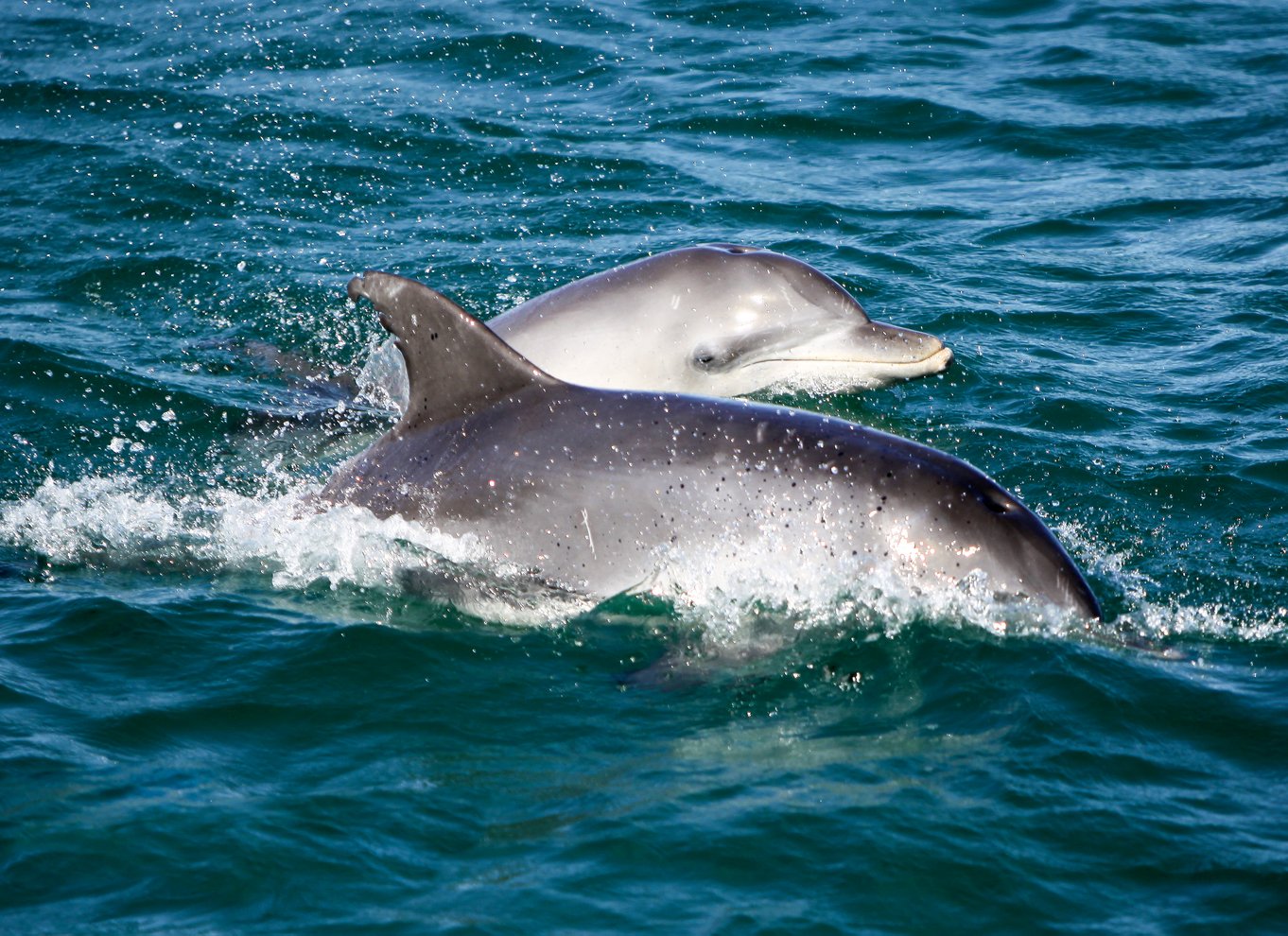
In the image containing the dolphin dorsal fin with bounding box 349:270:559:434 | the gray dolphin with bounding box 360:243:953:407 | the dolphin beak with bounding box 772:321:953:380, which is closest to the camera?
the dolphin dorsal fin with bounding box 349:270:559:434

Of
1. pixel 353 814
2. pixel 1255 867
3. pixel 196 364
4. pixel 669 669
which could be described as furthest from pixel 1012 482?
pixel 196 364

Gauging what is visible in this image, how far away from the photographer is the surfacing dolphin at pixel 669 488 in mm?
7105

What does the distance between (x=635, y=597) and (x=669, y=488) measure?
561mm

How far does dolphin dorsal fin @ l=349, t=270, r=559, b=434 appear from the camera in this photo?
7340 mm

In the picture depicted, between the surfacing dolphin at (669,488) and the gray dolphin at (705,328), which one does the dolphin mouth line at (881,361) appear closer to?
the gray dolphin at (705,328)

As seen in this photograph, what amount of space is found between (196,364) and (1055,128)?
1098cm

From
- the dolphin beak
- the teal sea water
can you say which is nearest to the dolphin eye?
the dolphin beak

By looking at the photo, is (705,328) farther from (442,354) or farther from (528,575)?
(528,575)

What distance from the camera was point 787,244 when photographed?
14984mm

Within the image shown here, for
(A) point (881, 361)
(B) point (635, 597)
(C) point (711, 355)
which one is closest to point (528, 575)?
(B) point (635, 597)

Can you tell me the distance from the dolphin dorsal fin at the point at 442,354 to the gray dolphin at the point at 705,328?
228cm

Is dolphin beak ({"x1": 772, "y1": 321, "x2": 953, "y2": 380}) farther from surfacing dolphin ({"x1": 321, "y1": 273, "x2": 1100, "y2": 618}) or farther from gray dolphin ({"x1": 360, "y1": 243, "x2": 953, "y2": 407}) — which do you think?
surfacing dolphin ({"x1": 321, "y1": 273, "x2": 1100, "y2": 618})

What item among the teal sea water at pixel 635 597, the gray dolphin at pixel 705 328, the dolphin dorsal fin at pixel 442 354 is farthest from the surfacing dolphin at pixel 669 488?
the gray dolphin at pixel 705 328

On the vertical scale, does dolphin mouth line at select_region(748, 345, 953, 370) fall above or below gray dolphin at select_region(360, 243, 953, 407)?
below
